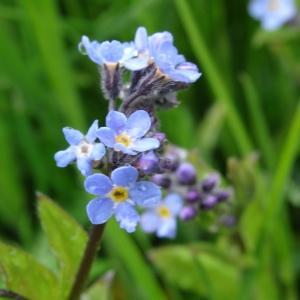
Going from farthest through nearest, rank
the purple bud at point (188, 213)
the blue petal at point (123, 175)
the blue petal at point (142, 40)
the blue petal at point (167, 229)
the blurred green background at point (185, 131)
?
the blurred green background at point (185, 131) < the blue petal at point (167, 229) < the purple bud at point (188, 213) < the blue petal at point (142, 40) < the blue petal at point (123, 175)

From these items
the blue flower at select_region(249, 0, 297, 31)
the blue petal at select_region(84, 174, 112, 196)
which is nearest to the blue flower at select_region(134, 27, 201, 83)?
the blue petal at select_region(84, 174, 112, 196)

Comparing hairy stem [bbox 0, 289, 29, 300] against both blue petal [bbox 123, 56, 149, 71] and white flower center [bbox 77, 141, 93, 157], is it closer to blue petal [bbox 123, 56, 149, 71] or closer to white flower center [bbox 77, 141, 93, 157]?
white flower center [bbox 77, 141, 93, 157]

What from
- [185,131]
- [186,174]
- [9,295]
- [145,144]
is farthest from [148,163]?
[185,131]

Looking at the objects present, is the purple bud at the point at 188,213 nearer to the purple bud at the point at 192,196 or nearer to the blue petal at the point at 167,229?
the purple bud at the point at 192,196

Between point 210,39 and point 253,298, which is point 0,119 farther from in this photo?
point 253,298

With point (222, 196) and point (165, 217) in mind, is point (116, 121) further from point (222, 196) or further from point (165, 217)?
point (165, 217)

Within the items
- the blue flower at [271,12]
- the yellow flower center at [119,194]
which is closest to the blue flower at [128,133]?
the yellow flower center at [119,194]

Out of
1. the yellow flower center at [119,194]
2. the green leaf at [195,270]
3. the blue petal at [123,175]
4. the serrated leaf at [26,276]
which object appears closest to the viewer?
the blue petal at [123,175]
